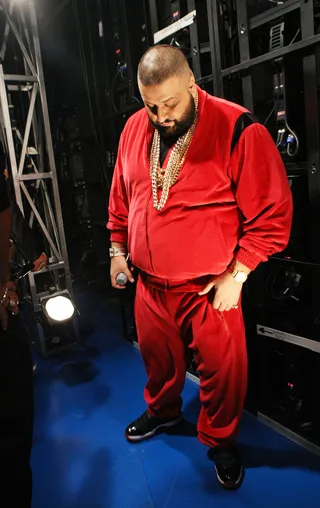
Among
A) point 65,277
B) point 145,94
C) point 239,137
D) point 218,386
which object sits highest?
point 145,94

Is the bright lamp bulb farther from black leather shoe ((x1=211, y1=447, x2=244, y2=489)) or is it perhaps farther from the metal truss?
black leather shoe ((x1=211, y1=447, x2=244, y2=489))

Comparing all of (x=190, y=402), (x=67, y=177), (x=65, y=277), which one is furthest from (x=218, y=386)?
(x=67, y=177)

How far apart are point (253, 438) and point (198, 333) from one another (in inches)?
33.3

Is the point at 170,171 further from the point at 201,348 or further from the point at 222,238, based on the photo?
the point at 201,348

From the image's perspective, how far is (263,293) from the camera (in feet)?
7.05

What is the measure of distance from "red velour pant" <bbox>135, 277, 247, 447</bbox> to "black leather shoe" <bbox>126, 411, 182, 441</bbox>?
0.75 ft

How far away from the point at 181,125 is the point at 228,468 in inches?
65.9

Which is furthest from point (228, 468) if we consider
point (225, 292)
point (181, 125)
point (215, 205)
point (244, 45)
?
point (244, 45)

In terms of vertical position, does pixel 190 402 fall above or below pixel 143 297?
below

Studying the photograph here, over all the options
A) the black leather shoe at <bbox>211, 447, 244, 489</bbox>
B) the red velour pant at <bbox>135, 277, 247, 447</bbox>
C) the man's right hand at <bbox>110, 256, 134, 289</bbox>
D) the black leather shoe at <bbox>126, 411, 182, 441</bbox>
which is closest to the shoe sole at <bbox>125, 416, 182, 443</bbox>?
the black leather shoe at <bbox>126, 411, 182, 441</bbox>

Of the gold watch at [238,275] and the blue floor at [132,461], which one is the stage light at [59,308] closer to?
the blue floor at [132,461]

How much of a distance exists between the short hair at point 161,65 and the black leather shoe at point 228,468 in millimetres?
1809

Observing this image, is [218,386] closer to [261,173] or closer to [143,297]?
[143,297]

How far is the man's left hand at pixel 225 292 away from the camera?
5.69 feet
